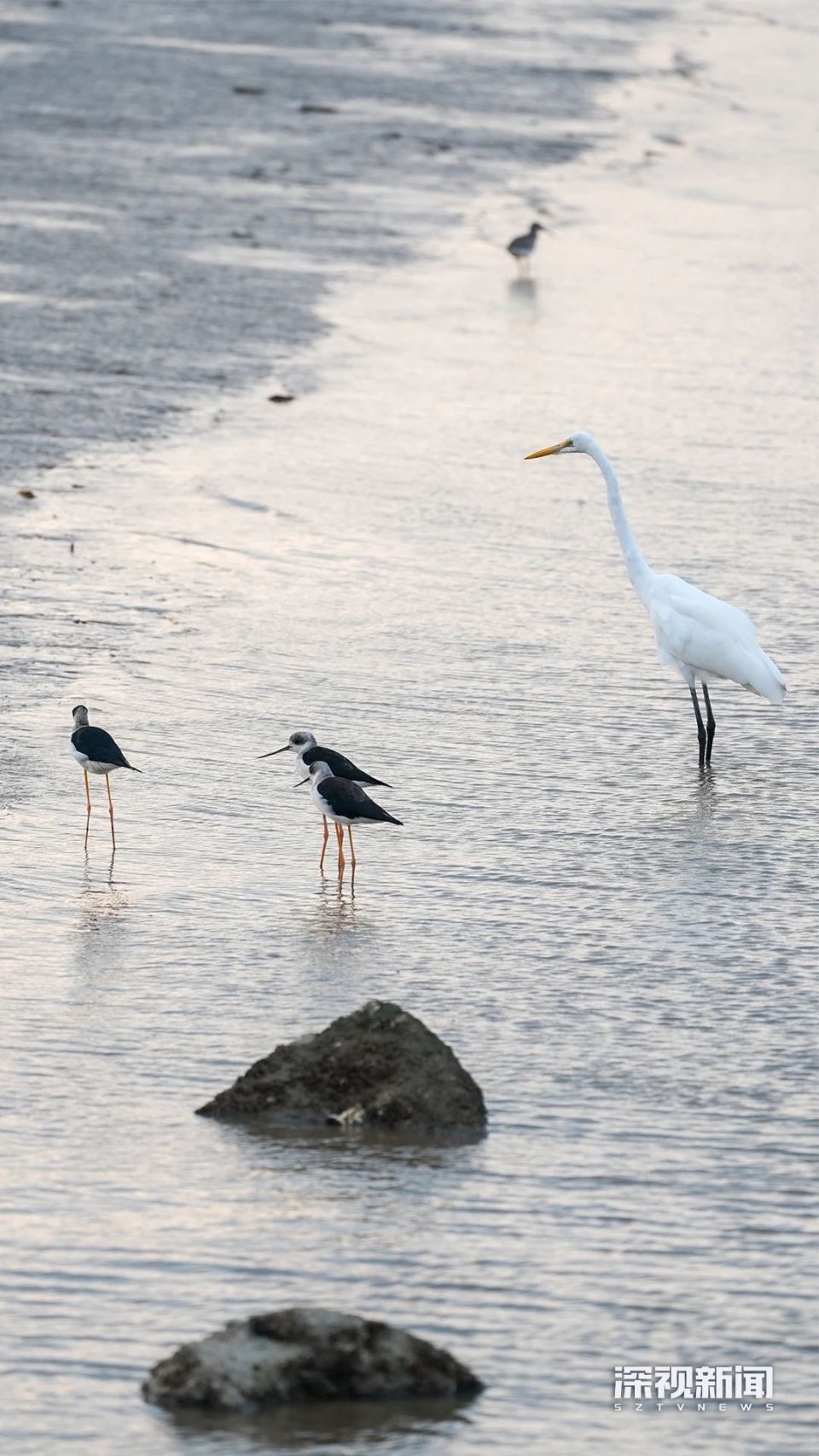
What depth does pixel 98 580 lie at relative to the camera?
512 inches

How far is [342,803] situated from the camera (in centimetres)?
927

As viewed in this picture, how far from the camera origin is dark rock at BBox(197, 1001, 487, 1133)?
702cm

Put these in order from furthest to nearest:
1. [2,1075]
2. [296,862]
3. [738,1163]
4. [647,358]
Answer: [647,358] → [296,862] → [2,1075] → [738,1163]

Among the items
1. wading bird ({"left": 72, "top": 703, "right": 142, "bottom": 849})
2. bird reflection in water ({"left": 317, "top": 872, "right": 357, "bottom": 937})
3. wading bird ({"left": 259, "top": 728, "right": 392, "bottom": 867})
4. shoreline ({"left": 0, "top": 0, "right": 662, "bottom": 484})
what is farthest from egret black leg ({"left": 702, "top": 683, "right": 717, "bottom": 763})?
shoreline ({"left": 0, "top": 0, "right": 662, "bottom": 484})

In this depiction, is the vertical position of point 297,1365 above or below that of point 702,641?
above

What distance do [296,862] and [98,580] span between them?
3822mm

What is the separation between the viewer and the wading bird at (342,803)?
364 inches

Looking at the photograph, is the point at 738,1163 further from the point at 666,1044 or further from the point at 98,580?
the point at 98,580

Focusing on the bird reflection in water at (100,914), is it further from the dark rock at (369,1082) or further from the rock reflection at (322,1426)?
the rock reflection at (322,1426)

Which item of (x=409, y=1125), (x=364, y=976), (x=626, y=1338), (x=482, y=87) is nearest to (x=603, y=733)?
(x=364, y=976)

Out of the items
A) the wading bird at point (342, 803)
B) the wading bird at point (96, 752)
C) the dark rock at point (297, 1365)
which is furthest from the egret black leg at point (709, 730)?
the dark rock at point (297, 1365)

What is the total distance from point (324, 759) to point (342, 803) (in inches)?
11.7

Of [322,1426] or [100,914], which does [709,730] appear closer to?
[100,914]

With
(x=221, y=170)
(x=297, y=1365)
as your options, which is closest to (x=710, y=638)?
(x=297, y=1365)
